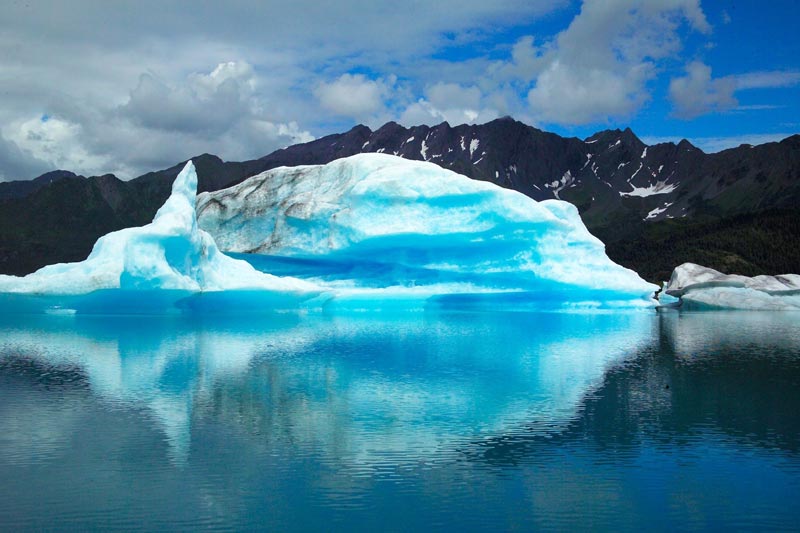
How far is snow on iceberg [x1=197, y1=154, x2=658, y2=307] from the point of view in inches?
1543

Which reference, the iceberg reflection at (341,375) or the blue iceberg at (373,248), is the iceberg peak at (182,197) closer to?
the blue iceberg at (373,248)

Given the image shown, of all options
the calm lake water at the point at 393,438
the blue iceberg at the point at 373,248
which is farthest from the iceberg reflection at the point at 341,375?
the blue iceberg at the point at 373,248

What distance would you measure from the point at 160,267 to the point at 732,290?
43434 millimetres

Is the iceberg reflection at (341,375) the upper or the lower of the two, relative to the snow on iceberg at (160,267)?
lower

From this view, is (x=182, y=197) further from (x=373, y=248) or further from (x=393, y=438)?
(x=393, y=438)

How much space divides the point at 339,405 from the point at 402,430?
2516 mm

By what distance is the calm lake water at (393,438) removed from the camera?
8891mm

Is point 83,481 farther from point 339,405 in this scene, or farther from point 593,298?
point 593,298

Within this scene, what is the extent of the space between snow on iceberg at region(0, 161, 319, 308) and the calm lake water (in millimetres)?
6951

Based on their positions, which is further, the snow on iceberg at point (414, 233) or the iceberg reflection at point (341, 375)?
the snow on iceberg at point (414, 233)

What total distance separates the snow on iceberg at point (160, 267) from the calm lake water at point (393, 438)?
6951 millimetres

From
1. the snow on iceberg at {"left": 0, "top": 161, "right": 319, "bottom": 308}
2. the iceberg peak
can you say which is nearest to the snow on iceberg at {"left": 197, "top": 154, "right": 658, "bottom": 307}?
the snow on iceberg at {"left": 0, "top": 161, "right": 319, "bottom": 308}

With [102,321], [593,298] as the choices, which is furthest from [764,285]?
[102,321]

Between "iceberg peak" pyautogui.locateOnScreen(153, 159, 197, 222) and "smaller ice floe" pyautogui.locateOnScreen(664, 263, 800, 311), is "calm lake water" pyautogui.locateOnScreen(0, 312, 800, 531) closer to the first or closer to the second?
"iceberg peak" pyautogui.locateOnScreen(153, 159, 197, 222)
